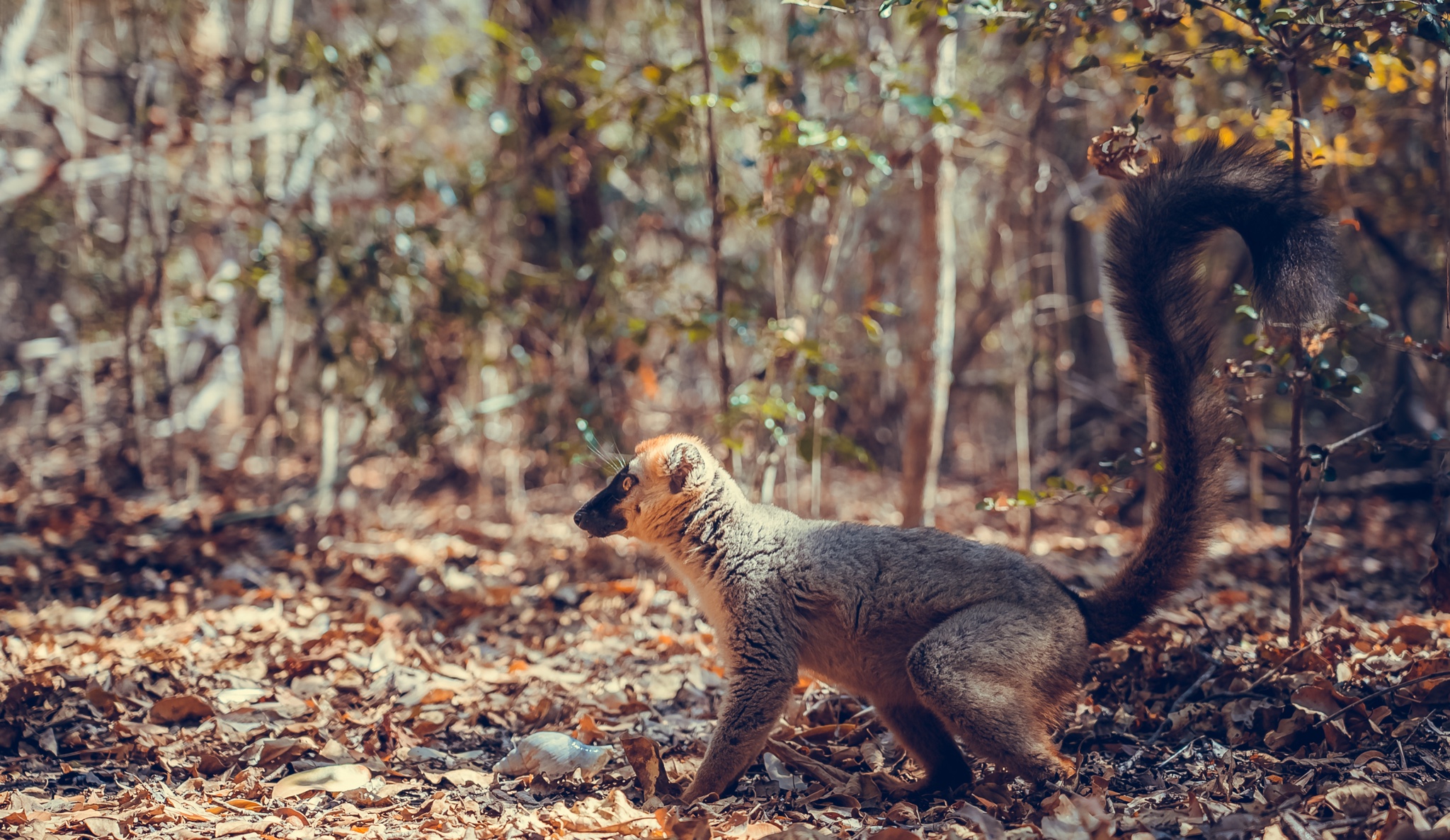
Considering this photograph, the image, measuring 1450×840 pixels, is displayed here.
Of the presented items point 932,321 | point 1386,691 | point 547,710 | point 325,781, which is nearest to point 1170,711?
point 1386,691

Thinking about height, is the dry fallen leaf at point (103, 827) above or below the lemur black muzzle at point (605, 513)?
below

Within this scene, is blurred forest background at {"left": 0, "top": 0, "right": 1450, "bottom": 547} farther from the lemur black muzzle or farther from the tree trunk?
A: the lemur black muzzle

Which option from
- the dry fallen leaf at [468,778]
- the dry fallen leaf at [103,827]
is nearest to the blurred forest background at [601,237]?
the dry fallen leaf at [468,778]

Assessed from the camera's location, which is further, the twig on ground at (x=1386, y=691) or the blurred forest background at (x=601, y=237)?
the blurred forest background at (x=601, y=237)

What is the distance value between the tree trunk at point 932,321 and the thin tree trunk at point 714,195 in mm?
1441

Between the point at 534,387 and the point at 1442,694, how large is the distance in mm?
6378

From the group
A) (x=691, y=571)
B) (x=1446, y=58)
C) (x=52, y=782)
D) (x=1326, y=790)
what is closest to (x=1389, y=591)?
(x=1446, y=58)

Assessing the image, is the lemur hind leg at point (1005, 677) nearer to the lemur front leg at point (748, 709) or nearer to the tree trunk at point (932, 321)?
the lemur front leg at point (748, 709)

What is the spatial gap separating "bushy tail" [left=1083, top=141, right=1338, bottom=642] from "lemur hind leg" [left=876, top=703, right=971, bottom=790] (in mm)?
770

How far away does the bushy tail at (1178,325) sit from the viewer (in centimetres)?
384

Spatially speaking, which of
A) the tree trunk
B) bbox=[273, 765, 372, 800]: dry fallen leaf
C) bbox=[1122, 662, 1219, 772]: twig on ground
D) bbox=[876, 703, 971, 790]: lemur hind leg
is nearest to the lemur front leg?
bbox=[876, 703, 971, 790]: lemur hind leg

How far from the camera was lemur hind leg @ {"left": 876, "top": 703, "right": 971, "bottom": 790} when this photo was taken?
412 cm

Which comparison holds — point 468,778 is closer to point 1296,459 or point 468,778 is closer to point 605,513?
point 605,513

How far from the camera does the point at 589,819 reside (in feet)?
11.9
